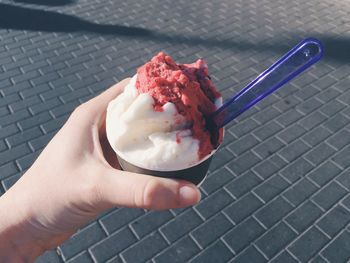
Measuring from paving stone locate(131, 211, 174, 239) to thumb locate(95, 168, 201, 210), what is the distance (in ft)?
4.98

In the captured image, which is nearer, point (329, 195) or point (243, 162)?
point (329, 195)

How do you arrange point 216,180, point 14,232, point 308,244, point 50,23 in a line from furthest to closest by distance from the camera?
point 50,23 < point 216,180 < point 308,244 < point 14,232

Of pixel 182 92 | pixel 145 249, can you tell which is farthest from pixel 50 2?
pixel 182 92

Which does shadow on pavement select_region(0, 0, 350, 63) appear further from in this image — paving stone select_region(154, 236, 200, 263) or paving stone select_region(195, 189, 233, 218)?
paving stone select_region(154, 236, 200, 263)

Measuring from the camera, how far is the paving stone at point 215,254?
2947 millimetres

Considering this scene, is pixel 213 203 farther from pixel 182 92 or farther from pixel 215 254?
pixel 182 92

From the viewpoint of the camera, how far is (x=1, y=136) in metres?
3.95

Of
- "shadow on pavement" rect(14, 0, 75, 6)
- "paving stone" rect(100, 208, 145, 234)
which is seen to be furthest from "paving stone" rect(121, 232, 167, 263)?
"shadow on pavement" rect(14, 0, 75, 6)

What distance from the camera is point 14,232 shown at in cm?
204

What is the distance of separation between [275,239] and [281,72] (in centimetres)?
190

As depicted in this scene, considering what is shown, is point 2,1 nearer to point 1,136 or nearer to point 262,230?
point 1,136

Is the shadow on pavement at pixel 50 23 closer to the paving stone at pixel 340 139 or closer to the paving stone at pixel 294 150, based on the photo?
the paving stone at pixel 294 150

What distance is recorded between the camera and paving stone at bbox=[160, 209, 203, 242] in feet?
10.3

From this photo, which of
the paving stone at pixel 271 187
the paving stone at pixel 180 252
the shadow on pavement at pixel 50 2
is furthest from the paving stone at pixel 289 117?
the shadow on pavement at pixel 50 2
